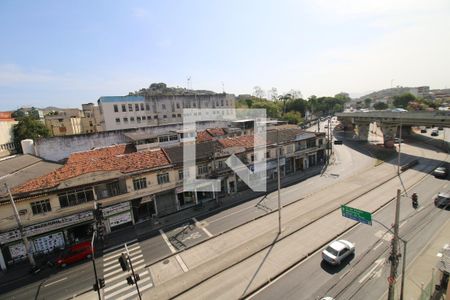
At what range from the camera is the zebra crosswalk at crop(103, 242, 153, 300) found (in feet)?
62.6

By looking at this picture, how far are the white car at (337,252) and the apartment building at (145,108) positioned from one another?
62.4m

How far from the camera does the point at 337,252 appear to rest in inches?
772

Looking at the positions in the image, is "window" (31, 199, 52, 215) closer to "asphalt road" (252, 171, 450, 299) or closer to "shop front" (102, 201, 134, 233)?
"shop front" (102, 201, 134, 233)

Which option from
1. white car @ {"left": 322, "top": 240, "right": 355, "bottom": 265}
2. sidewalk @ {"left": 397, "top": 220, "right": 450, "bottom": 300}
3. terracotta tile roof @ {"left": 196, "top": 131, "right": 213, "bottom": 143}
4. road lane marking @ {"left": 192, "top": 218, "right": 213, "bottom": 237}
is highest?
terracotta tile roof @ {"left": 196, "top": 131, "right": 213, "bottom": 143}

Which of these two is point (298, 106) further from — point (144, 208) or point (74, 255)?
point (74, 255)

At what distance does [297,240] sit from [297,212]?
20.8 ft

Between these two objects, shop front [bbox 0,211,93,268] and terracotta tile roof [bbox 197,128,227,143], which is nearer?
shop front [bbox 0,211,93,268]

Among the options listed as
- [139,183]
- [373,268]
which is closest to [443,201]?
[373,268]

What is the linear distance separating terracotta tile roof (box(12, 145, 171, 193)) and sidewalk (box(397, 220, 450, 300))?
90.3 feet

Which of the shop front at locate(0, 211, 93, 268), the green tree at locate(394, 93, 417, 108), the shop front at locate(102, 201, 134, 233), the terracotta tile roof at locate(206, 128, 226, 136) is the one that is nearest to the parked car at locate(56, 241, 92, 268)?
the shop front at locate(0, 211, 93, 268)

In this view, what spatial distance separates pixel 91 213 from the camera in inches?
1083

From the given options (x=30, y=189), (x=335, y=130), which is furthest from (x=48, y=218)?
(x=335, y=130)

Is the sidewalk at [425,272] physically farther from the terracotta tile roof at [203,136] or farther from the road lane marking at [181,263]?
the terracotta tile roof at [203,136]

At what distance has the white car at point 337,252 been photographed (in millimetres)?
19403
